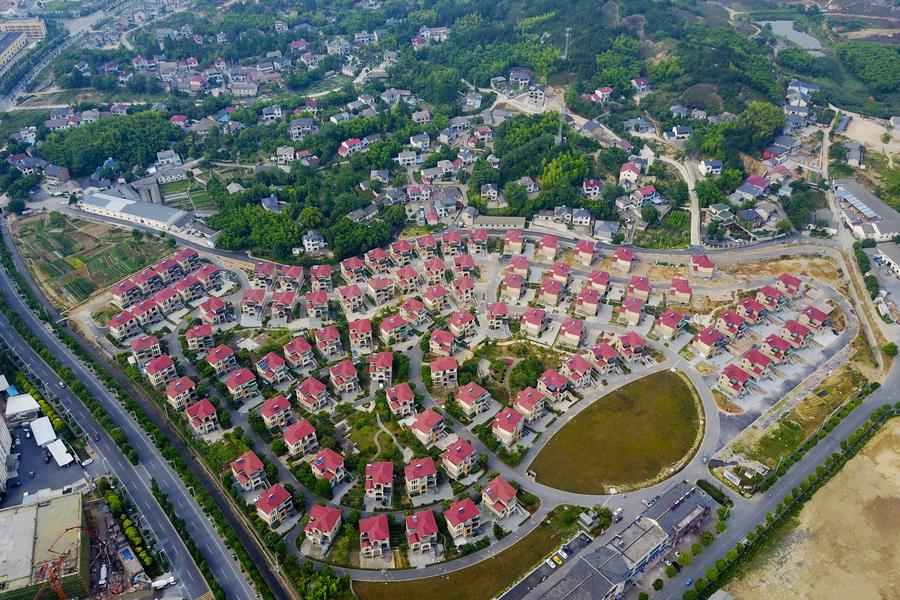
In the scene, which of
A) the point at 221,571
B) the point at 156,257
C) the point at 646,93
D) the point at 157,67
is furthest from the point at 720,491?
the point at 157,67

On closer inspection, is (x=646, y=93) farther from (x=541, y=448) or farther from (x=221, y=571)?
(x=221, y=571)

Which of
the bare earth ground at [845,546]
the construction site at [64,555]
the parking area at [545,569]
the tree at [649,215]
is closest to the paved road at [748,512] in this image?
the parking area at [545,569]

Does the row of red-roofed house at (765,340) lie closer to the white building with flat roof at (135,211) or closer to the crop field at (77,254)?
the crop field at (77,254)

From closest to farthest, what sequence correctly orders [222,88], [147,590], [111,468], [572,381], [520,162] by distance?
[147,590] < [111,468] < [572,381] < [520,162] < [222,88]

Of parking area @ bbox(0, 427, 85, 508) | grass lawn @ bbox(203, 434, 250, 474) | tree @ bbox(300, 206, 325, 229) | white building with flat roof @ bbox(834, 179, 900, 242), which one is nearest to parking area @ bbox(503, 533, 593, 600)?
grass lawn @ bbox(203, 434, 250, 474)

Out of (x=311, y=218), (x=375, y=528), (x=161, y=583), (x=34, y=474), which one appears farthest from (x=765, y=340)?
(x=34, y=474)

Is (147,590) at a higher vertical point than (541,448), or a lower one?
higher
